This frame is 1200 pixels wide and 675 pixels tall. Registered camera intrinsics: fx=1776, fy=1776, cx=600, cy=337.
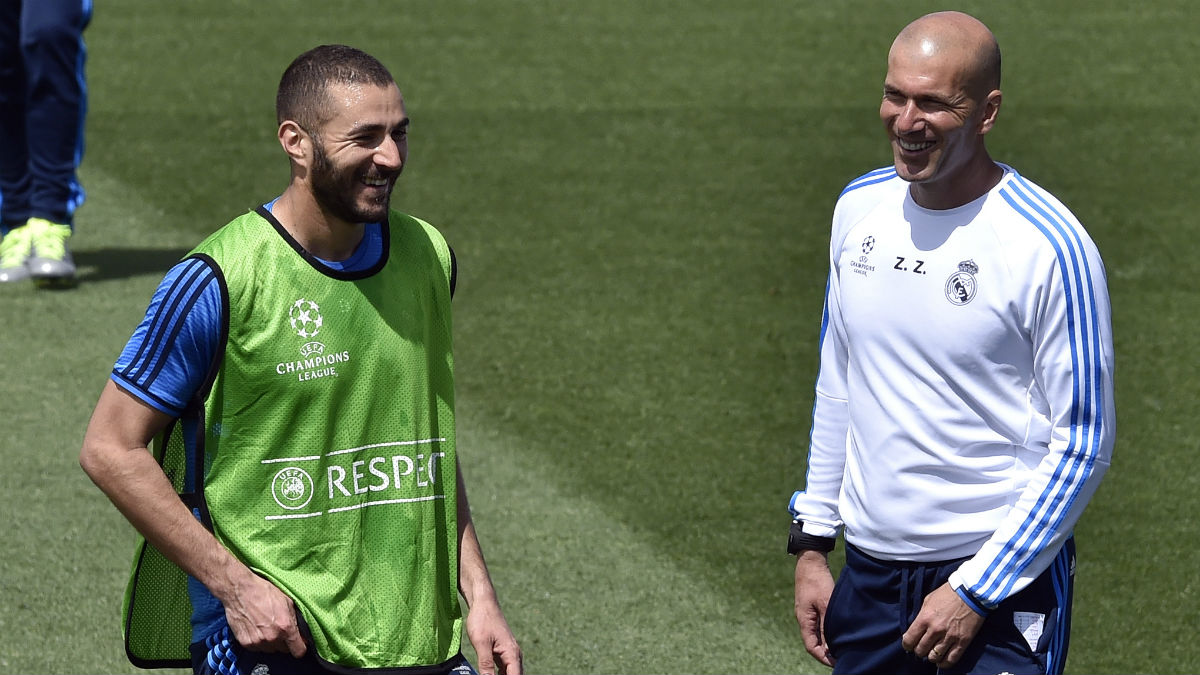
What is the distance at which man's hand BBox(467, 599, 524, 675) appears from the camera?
3355 mm

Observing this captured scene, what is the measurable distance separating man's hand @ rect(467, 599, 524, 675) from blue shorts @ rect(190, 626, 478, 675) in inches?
1.7

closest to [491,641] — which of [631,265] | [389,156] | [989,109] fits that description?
[389,156]

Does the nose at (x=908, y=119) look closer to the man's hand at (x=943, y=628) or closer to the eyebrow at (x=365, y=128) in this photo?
the man's hand at (x=943, y=628)

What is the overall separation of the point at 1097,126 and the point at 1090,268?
32.3 ft

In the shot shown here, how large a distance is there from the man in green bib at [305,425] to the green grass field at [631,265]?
6.87ft

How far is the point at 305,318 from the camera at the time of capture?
3.21 meters

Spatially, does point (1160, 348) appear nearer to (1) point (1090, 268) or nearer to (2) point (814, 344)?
(2) point (814, 344)

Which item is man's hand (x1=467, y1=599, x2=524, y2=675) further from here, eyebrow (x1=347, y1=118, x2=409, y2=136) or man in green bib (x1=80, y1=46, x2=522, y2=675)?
eyebrow (x1=347, y1=118, x2=409, y2=136)

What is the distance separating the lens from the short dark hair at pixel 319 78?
10.6 ft

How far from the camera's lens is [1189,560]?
604 centimetres

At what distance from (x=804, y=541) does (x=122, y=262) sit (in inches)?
250

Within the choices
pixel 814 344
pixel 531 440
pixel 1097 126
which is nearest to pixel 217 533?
pixel 531 440

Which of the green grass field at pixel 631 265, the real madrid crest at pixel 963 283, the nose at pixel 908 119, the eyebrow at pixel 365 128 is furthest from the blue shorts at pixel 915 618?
the green grass field at pixel 631 265

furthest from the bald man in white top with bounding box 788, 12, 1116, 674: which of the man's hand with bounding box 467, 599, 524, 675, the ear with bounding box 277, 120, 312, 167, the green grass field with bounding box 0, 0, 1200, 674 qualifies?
the green grass field with bounding box 0, 0, 1200, 674
